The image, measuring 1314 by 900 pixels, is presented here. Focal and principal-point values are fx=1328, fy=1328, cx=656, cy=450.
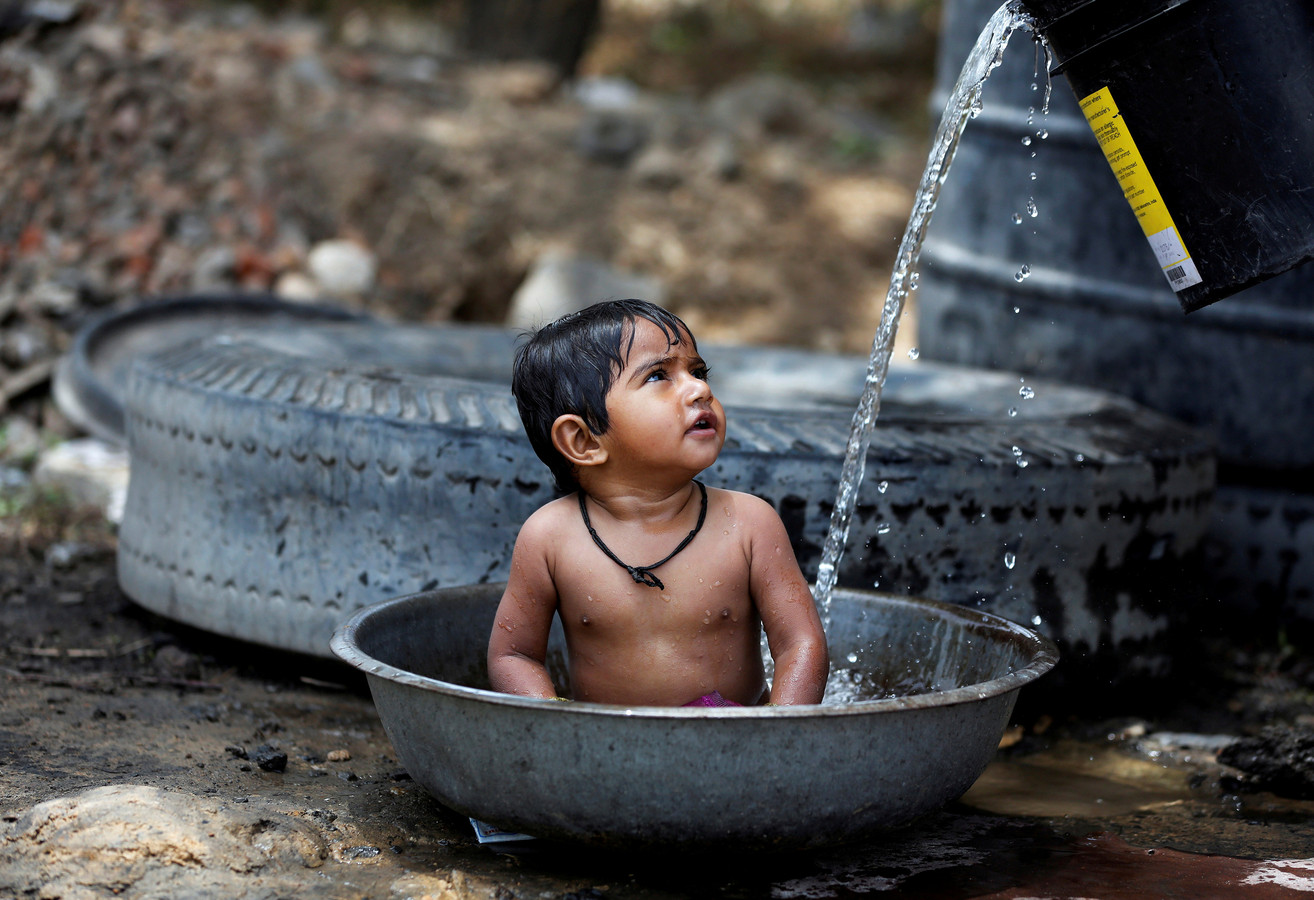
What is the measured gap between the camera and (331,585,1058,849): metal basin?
1.48 m

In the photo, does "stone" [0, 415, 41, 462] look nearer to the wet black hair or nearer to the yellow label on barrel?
the wet black hair

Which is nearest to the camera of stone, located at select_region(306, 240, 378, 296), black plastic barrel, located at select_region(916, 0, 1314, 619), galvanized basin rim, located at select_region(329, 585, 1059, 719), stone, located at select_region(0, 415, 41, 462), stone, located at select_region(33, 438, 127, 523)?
galvanized basin rim, located at select_region(329, 585, 1059, 719)

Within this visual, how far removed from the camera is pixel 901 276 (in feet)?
7.68

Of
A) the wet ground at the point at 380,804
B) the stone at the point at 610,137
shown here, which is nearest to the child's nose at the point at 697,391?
the wet ground at the point at 380,804

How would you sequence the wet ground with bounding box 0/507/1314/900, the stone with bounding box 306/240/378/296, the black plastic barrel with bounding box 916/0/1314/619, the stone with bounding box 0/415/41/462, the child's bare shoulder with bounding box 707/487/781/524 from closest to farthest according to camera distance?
1. the wet ground with bounding box 0/507/1314/900
2. the child's bare shoulder with bounding box 707/487/781/524
3. the black plastic barrel with bounding box 916/0/1314/619
4. the stone with bounding box 0/415/41/462
5. the stone with bounding box 306/240/378/296

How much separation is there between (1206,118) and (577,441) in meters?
0.98

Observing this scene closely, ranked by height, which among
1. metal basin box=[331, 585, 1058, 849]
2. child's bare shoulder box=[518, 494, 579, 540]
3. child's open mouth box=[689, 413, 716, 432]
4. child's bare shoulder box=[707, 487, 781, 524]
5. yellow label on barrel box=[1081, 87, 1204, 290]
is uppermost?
yellow label on barrel box=[1081, 87, 1204, 290]

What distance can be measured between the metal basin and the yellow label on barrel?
62 centimetres

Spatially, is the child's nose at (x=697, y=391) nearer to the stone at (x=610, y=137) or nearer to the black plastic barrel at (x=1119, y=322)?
the black plastic barrel at (x=1119, y=322)

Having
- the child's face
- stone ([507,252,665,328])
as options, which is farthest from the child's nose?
stone ([507,252,665,328])

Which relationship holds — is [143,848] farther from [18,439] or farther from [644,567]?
[18,439]

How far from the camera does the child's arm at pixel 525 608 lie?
1.87m

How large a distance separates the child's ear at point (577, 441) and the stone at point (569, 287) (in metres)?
3.15

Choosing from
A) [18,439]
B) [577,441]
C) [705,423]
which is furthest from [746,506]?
[18,439]
